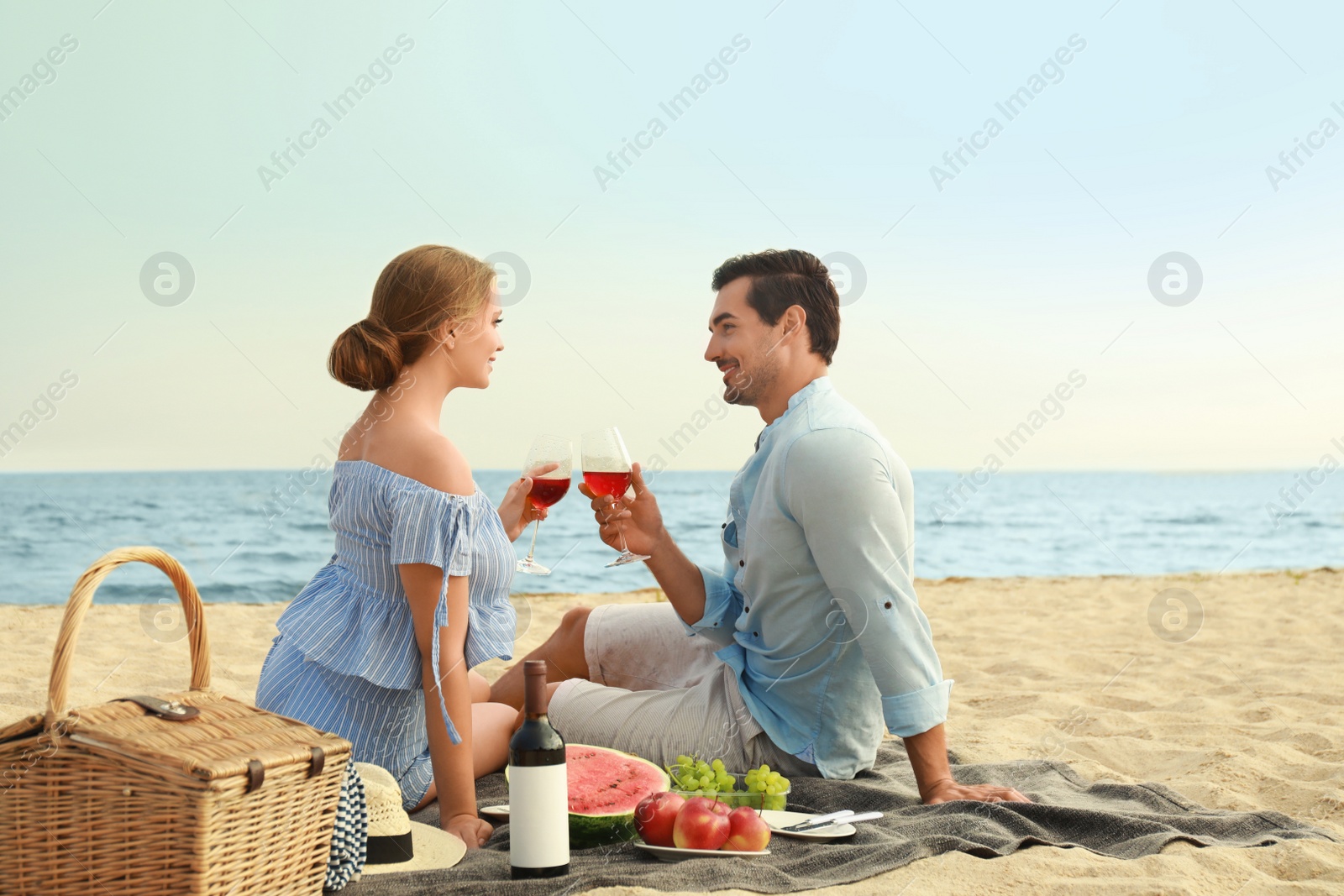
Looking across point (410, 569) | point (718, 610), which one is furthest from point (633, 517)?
point (410, 569)

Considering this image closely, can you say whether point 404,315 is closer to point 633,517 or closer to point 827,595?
point 633,517

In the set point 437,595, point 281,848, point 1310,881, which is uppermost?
point 437,595

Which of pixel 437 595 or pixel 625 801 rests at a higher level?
pixel 437 595

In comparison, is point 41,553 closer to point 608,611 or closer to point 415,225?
point 415,225

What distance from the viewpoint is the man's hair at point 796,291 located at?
151 inches

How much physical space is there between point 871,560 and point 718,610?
2.88ft

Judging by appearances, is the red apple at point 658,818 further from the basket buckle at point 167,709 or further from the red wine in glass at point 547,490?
the basket buckle at point 167,709

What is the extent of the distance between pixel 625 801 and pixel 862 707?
0.97m

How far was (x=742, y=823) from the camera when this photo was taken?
2.80 metres

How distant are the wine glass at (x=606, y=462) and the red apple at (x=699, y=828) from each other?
90 cm

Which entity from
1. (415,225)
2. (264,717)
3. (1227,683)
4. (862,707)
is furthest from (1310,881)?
(415,225)

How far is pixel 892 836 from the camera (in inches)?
114

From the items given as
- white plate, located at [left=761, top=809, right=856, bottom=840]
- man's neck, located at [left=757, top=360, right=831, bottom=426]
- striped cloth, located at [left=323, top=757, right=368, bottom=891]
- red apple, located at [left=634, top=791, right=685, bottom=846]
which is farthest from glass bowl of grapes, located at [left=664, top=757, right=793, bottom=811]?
man's neck, located at [left=757, top=360, right=831, bottom=426]

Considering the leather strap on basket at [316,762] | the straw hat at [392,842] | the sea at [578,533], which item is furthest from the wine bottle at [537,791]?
the sea at [578,533]
